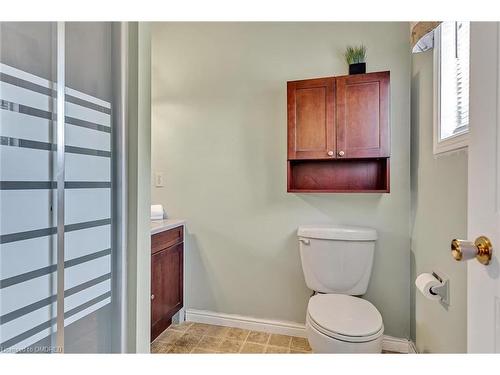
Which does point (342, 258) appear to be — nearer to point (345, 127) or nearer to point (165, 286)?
point (345, 127)

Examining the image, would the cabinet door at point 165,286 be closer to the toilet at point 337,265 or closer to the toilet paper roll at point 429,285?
the toilet at point 337,265

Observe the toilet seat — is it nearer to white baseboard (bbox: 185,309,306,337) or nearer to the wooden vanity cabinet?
white baseboard (bbox: 185,309,306,337)

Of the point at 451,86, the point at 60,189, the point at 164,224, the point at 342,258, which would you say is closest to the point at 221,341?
the point at 164,224

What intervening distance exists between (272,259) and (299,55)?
60.0 inches

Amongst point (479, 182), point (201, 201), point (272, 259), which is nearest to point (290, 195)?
point (272, 259)

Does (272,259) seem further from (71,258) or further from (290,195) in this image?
(71,258)

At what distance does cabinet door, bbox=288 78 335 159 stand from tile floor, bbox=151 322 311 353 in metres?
1.30

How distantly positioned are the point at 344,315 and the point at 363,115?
1.17 m

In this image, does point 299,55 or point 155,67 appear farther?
point 155,67

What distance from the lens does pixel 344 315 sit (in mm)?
1381

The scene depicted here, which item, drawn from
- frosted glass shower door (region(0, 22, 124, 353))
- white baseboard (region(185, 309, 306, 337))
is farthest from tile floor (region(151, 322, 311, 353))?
frosted glass shower door (region(0, 22, 124, 353))

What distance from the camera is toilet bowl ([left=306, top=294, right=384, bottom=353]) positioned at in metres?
1.21

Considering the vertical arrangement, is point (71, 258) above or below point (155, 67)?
below

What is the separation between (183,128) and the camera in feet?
7.16
